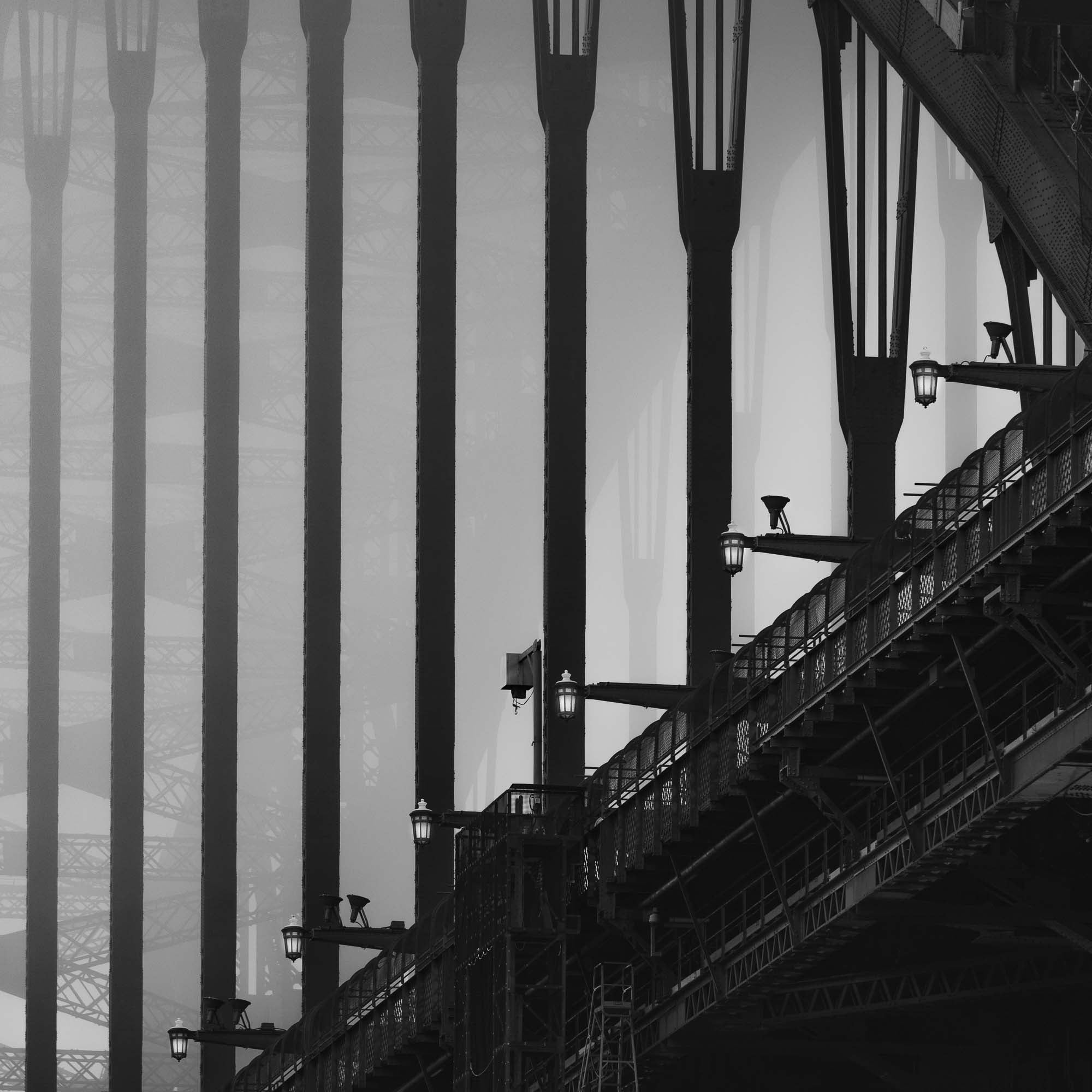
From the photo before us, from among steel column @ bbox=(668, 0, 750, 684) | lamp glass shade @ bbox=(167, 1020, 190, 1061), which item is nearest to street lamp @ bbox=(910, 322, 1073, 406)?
steel column @ bbox=(668, 0, 750, 684)

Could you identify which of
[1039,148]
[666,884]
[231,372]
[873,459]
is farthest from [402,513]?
[1039,148]

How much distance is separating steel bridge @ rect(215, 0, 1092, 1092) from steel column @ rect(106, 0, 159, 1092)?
45.7 feet

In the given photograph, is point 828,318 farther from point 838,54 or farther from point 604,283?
point 838,54

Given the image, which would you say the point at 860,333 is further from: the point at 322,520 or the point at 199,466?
the point at 199,466

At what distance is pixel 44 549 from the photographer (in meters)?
70.4

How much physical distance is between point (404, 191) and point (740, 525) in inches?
627

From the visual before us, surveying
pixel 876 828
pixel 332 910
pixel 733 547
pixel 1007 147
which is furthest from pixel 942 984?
pixel 332 910

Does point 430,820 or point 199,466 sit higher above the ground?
point 199,466

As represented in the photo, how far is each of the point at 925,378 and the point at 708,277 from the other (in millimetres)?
21989

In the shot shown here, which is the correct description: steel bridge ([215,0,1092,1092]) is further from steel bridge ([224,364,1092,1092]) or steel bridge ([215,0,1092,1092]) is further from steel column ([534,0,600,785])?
steel column ([534,0,600,785])

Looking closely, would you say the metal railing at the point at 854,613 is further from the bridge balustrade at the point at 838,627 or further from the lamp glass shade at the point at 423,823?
the lamp glass shade at the point at 423,823

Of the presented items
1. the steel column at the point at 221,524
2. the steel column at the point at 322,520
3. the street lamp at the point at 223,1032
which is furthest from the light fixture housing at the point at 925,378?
the steel column at the point at 221,524

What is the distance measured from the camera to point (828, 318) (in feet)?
207

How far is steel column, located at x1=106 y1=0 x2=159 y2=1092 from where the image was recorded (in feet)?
225
